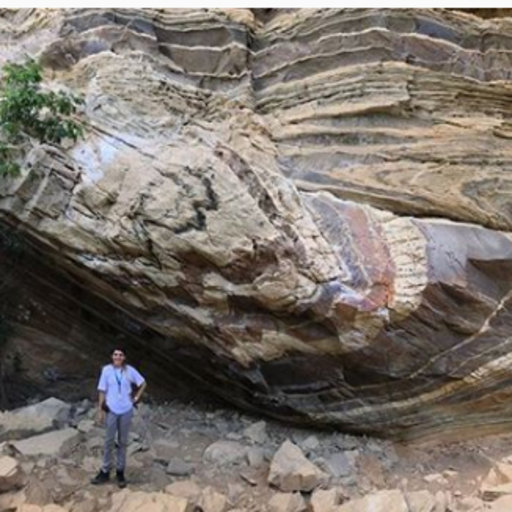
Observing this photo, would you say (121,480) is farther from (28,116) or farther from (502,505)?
(28,116)

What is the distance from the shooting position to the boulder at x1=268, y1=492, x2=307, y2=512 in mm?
6039

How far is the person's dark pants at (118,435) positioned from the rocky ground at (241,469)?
0.84 feet

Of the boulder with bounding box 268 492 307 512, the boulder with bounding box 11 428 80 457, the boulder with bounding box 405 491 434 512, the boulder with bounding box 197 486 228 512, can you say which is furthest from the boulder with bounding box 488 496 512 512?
the boulder with bounding box 11 428 80 457

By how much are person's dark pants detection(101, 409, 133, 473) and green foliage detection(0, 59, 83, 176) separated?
10.4 feet

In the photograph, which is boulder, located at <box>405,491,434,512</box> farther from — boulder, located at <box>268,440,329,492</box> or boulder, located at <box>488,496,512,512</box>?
boulder, located at <box>268,440,329,492</box>

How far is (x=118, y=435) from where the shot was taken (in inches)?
244

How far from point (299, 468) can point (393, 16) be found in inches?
234

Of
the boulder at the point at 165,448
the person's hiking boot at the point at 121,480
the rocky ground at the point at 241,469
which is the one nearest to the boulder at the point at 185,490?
the rocky ground at the point at 241,469

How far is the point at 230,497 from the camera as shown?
6359 mm

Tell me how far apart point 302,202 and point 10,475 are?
4.19 m

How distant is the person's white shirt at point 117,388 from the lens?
6086 mm

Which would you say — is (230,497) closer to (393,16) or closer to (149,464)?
(149,464)

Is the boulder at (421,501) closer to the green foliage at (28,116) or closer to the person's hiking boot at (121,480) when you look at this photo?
the person's hiking boot at (121,480)
